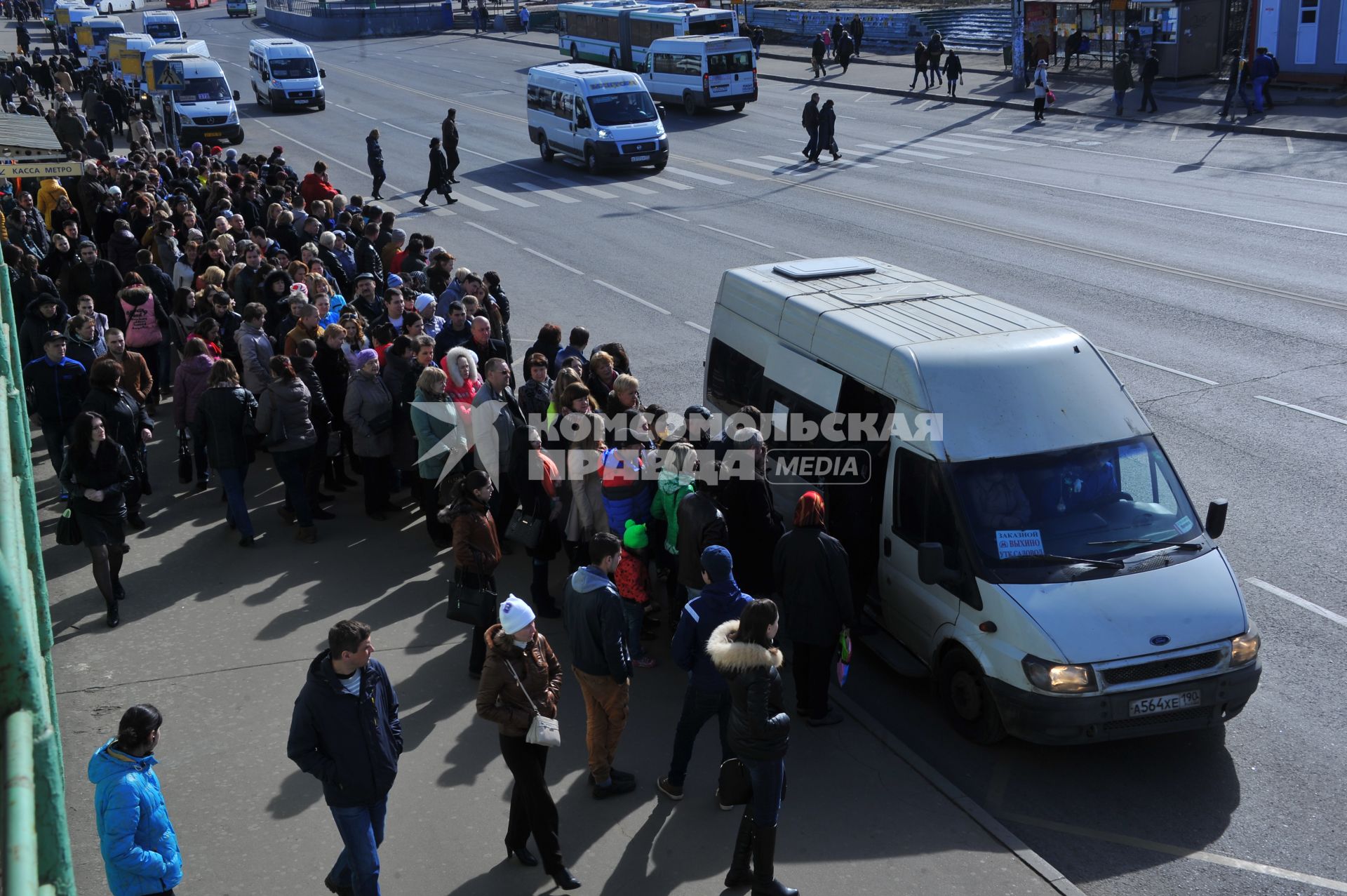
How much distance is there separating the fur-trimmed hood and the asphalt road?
2.10 meters

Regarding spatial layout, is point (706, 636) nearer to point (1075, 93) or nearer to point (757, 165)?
point (757, 165)

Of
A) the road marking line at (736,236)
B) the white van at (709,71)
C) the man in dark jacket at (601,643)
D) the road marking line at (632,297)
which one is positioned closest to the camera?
the man in dark jacket at (601,643)

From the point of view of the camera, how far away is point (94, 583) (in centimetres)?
1026

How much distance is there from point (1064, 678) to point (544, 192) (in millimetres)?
24489

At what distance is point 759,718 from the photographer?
20.2 feet

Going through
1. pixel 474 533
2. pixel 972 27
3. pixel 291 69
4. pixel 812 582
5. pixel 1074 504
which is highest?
pixel 972 27

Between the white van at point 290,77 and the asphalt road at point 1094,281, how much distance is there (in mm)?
676

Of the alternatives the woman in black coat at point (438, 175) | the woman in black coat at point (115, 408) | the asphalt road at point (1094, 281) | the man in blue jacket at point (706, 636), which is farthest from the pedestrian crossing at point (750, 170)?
the man in blue jacket at point (706, 636)

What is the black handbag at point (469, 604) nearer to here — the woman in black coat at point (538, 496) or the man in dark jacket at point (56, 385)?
the woman in black coat at point (538, 496)

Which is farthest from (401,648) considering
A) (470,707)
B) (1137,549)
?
(1137,549)

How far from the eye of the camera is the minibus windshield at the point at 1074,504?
7.75 metres

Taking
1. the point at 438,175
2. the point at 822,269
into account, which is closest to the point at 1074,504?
the point at 822,269

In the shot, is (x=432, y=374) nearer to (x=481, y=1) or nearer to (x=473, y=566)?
(x=473, y=566)

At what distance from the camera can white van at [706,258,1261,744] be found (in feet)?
23.5
